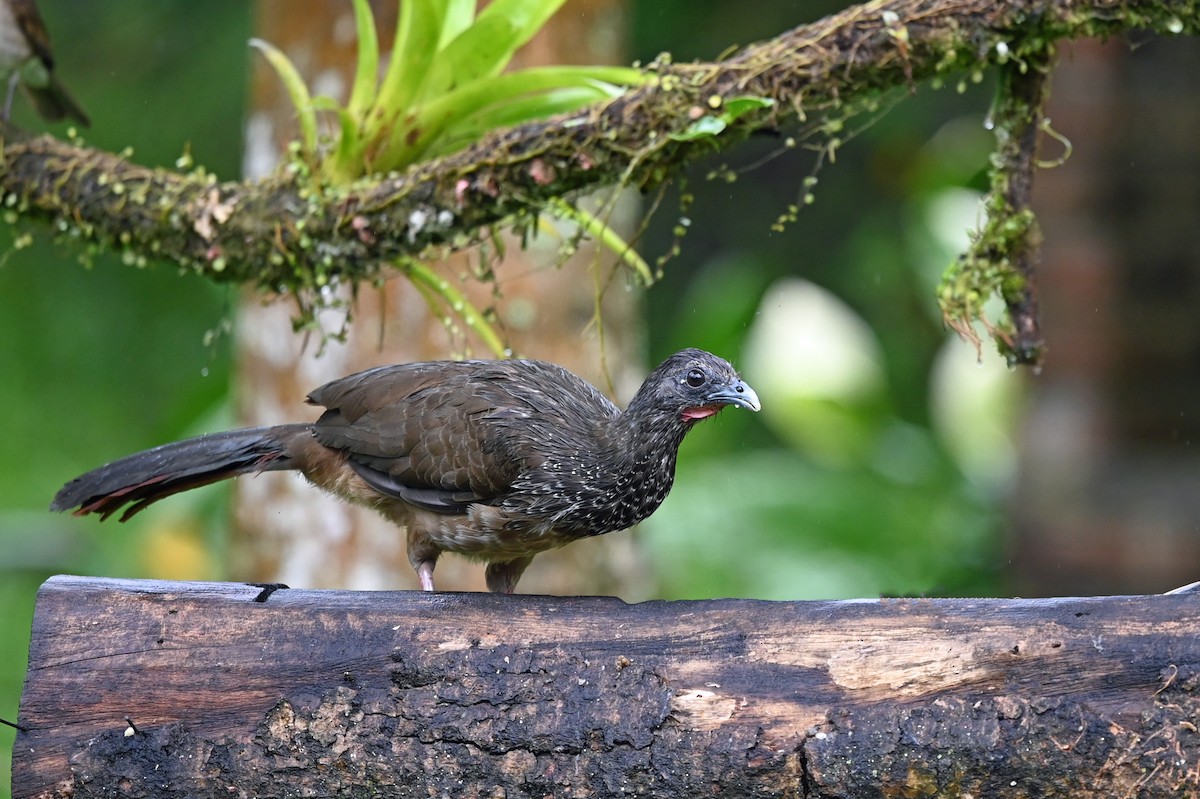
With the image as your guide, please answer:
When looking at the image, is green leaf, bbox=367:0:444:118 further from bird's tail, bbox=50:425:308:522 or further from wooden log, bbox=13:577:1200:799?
wooden log, bbox=13:577:1200:799

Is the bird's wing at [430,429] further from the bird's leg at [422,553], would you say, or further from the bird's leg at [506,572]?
the bird's leg at [506,572]

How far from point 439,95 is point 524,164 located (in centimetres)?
55

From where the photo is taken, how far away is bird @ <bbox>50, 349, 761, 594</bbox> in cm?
285

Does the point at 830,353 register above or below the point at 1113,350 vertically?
above

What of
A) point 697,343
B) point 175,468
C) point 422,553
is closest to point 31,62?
point 175,468

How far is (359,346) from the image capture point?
15.8 ft

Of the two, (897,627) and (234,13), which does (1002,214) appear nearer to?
(897,627)

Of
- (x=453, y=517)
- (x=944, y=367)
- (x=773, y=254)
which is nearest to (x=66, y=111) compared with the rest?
(x=453, y=517)

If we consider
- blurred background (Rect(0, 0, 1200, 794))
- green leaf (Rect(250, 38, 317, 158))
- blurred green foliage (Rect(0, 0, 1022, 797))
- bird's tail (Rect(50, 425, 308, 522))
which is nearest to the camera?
bird's tail (Rect(50, 425, 308, 522))

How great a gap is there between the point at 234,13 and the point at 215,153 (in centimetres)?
87

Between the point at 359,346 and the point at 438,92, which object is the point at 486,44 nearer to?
the point at 438,92

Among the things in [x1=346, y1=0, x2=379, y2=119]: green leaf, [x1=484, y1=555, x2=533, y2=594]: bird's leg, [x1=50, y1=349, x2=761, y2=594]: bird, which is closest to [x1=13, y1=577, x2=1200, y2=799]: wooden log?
[x1=50, y1=349, x2=761, y2=594]: bird

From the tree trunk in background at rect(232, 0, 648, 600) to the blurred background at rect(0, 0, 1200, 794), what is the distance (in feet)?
1.88

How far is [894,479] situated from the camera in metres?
7.78
